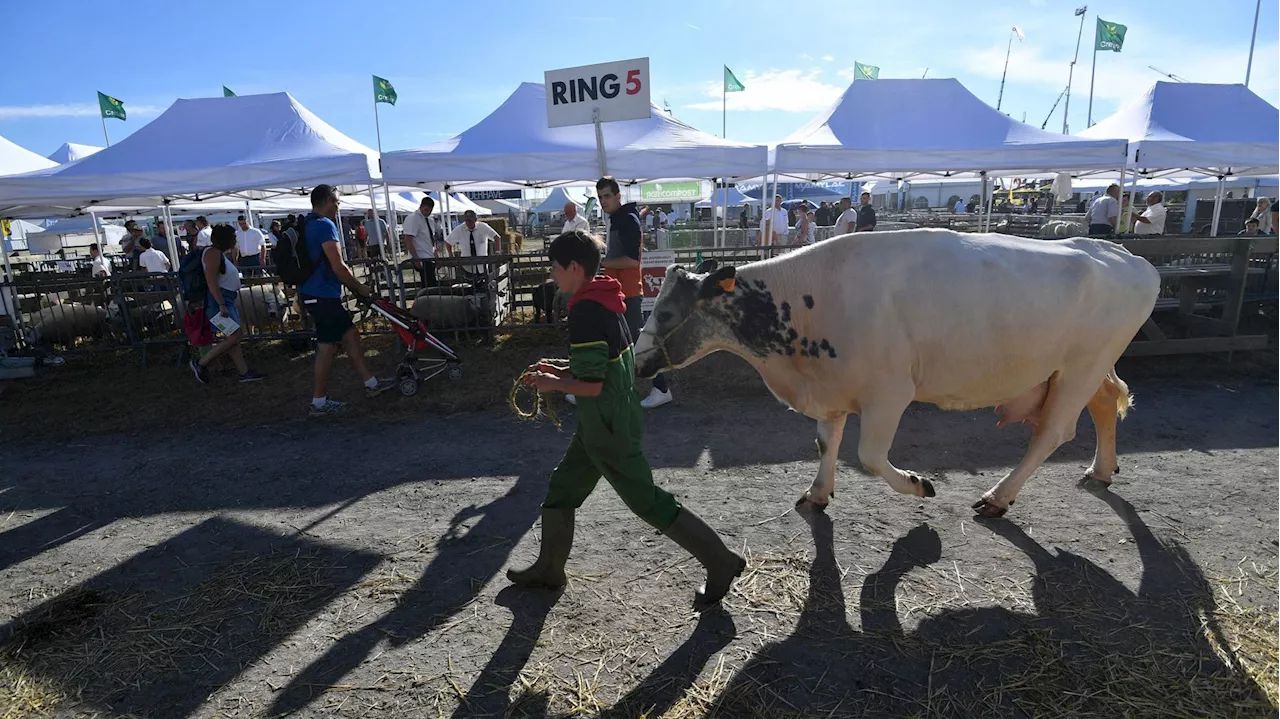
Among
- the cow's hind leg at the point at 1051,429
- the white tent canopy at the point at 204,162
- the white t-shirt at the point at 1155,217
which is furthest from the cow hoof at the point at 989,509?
the white t-shirt at the point at 1155,217

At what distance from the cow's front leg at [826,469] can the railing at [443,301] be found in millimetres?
4151

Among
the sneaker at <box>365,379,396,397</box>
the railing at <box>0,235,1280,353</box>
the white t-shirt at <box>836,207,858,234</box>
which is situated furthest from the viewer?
the white t-shirt at <box>836,207,858,234</box>

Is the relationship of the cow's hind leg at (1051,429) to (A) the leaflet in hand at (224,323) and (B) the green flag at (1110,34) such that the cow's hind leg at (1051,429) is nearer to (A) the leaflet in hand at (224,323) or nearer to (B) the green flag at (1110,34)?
(A) the leaflet in hand at (224,323)

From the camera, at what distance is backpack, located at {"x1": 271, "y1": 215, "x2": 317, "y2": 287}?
6273 mm

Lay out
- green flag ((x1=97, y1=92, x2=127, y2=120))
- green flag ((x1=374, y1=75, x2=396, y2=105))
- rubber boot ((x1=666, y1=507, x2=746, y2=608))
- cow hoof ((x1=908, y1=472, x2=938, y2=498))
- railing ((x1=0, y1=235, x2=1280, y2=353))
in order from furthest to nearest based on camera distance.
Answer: green flag ((x1=97, y1=92, x2=127, y2=120)) → green flag ((x1=374, y1=75, x2=396, y2=105)) → railing ((x1=0, y1=235, x2=1280, y2=353)) → cow hoof ((x1=908, y1=472, x2=938, y2=498)) → rubber boot ((x1=666, y1=507, x2=746, y2=608))

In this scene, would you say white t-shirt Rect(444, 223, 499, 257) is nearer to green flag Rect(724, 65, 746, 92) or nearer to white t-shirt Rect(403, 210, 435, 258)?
white t-shirt Rect(403, 210, 435, 258)

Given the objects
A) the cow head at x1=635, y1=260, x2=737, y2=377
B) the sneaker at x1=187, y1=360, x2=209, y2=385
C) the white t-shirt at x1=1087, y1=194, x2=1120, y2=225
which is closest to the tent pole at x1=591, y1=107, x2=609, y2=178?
the cow head at x1=635, y1=260, x2=737, y2=377

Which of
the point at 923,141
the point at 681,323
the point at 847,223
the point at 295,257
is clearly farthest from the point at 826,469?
the point at 847,223

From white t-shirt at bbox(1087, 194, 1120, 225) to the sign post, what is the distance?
376 inches

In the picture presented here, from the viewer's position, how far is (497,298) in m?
9.98

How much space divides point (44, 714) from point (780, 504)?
12.4 ft

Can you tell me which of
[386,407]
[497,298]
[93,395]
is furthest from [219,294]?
[497,298]

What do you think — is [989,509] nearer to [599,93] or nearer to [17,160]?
[599,93]

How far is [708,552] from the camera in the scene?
10.3 ft
